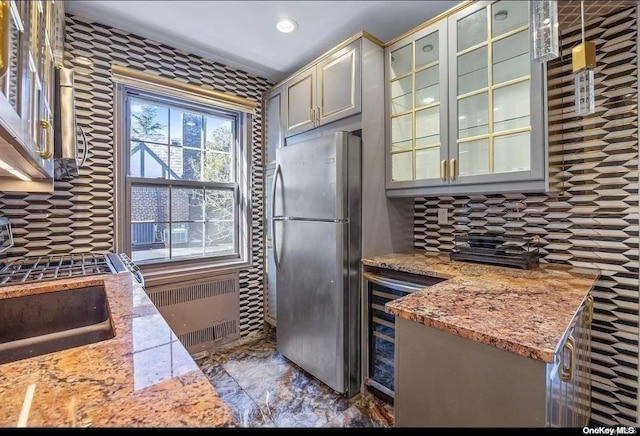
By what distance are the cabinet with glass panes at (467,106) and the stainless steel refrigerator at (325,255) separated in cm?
38

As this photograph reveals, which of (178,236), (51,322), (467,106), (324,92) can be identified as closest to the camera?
(51,322)

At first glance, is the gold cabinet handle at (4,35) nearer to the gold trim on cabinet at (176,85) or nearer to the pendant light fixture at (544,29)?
the pendant light fixture at (544,29)

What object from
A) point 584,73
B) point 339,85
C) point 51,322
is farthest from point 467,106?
point 51,322

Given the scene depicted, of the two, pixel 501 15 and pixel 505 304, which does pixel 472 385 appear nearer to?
pixel 505 304

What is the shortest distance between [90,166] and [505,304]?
8.14 ft

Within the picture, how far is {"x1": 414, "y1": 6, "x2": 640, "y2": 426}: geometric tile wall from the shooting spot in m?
1.51

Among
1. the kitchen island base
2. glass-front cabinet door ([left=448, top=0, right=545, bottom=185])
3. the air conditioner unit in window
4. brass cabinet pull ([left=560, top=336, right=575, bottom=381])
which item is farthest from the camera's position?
the air conditioner unit in window

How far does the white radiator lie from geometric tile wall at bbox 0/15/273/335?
21.5 inches

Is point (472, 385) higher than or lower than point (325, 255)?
lower

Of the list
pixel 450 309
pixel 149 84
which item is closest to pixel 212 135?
pixel 149 84

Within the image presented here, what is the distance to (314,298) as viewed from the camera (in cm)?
209

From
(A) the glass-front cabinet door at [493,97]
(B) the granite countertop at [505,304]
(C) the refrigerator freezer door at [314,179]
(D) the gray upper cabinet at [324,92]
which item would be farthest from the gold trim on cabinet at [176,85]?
(B) the granite countertop at [505,304]

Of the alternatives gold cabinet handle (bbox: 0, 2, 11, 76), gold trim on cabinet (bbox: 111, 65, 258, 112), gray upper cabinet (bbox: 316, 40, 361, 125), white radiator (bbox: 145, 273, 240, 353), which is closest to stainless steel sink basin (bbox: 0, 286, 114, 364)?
gold cabinet handle (bbox: 0, 2, 11, 76)

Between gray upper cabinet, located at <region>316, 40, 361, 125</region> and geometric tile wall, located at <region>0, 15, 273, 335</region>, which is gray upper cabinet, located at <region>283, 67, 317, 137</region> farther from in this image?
geometric tile wall, located at <region>0, 15, 273, 335</region>
